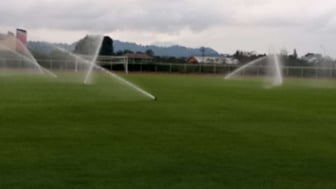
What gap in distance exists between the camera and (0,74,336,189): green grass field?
10469 millimetres

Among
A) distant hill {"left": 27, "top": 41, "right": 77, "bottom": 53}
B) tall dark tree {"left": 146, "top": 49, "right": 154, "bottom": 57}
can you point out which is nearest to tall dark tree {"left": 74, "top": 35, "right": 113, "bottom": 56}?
distant hill {"left": 27, "top": 41, "right": 77, "bottom": 53}

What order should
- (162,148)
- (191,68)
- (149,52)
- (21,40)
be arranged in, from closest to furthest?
(162,148) < (21,40) < (191,68) < (149,52)

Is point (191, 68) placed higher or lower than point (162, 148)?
lower

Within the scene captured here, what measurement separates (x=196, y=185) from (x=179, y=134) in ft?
20.8

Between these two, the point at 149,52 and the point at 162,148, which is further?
the point at 149,52

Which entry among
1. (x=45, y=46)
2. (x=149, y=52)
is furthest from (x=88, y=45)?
(x=149, y=52)

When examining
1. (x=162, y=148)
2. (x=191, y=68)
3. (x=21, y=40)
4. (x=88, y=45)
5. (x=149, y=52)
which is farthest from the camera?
(x=149, y=52)

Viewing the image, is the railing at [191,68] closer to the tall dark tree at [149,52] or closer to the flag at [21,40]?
the flag at [21,40]

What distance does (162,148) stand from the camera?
13.8 metres

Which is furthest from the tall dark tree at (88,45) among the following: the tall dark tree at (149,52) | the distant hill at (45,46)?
the tall dark tree at (149,52)

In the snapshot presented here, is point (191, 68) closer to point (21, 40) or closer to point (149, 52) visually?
point (21, 40)

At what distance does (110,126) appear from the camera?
17.8 meters

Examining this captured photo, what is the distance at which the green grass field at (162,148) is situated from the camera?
10.5 metres

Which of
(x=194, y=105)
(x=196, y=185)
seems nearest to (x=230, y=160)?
(x=196, y=185)
